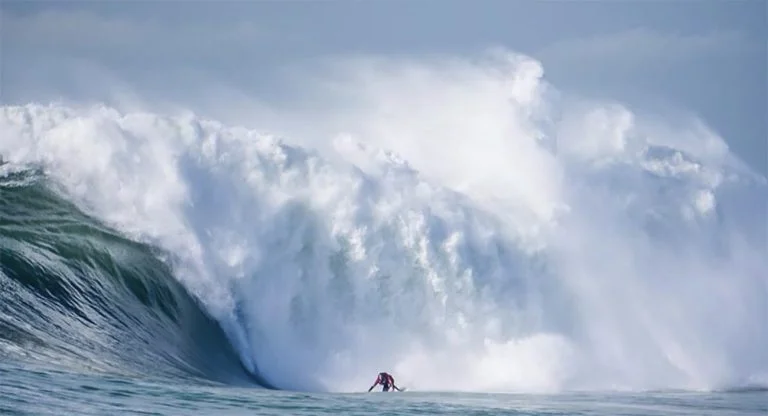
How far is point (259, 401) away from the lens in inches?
596

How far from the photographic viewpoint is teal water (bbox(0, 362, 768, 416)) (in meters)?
12.2

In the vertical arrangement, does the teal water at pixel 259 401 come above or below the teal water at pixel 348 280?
below

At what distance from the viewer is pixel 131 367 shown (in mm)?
17016

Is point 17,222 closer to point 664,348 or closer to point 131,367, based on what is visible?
point 131,367

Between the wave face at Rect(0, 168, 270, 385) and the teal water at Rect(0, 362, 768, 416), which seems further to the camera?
the wave face at Rect(0, 168, 270, 385)

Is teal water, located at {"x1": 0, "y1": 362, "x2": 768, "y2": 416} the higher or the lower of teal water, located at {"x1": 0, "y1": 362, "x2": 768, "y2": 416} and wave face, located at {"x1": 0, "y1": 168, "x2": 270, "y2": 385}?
the lower

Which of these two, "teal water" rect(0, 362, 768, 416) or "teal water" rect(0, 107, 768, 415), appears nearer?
"teal water" rect(0, 362, 768, 416)

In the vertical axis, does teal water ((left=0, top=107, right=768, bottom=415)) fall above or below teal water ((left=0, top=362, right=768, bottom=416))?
above

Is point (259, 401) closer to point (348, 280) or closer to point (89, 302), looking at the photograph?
point (89, 302)

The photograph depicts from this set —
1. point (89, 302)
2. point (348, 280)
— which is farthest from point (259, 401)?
point (348, 280)

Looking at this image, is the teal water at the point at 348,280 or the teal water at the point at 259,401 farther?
the teal water at the point at 348,280

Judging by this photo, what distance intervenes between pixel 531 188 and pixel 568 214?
1708 millimetres

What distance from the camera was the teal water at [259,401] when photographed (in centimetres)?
1220

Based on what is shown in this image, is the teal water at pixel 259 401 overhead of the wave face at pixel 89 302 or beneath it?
beneath
